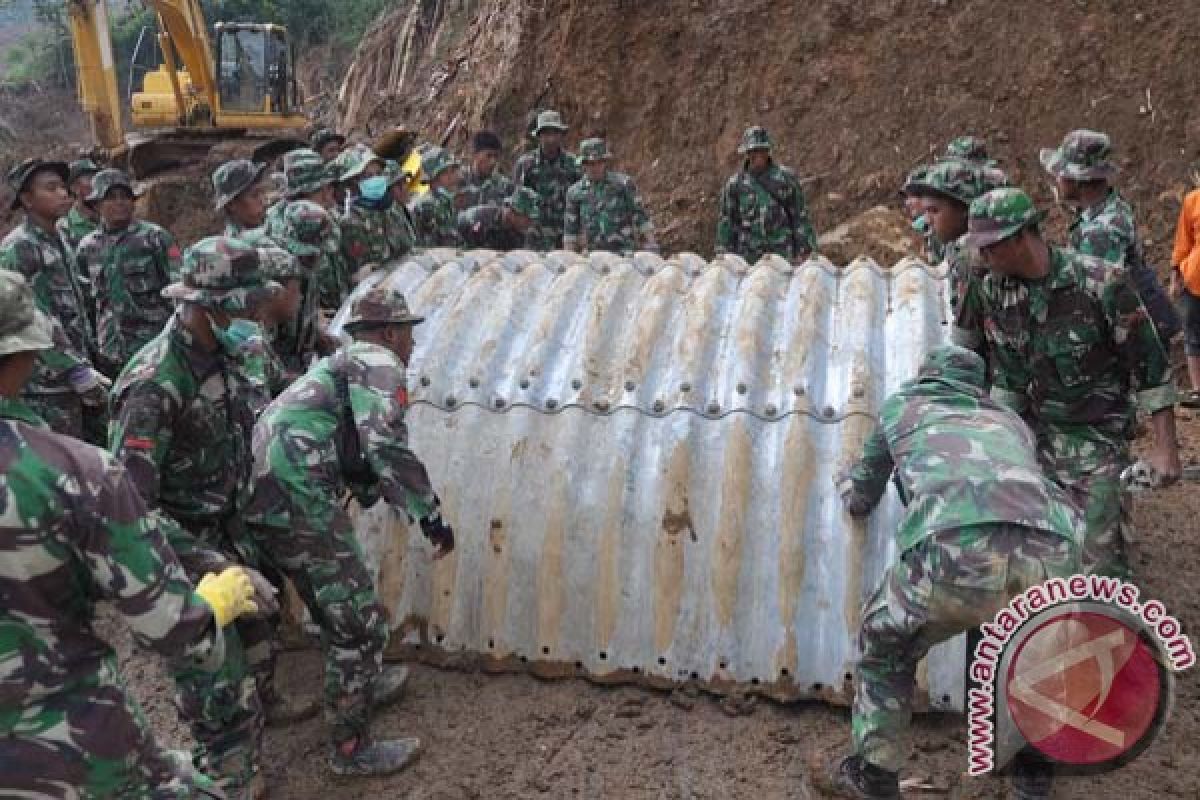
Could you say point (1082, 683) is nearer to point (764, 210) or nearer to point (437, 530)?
point (437, 530)

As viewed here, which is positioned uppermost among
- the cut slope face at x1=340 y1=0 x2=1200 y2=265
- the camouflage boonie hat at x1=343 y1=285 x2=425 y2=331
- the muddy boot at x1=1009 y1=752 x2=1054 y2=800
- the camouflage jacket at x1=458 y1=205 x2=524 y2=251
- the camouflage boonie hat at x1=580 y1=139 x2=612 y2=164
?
the cut slope face at x1=340 y1=0 x2=1200 y2=265

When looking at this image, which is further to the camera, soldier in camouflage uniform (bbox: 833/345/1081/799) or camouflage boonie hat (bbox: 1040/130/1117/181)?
camouflage boonie hat (bbox: 1040/130/1117/181)

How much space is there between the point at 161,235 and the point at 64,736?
4.94 m

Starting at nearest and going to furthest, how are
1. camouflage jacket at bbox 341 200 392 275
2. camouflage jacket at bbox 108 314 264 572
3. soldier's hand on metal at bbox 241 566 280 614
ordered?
soldier's hand on metal at bbox 241 566 280 614, camouflage jacket at bbox 108 314 264 572, camouflage jacket at bbox 341 200 392 275

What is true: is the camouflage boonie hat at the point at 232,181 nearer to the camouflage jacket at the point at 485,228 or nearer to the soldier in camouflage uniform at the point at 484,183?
the camouflage jacket at the point at 485,228

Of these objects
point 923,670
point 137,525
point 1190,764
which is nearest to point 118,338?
point 137,525

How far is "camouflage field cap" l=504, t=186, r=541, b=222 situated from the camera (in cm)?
883

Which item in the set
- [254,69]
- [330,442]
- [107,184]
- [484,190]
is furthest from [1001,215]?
[254,69]

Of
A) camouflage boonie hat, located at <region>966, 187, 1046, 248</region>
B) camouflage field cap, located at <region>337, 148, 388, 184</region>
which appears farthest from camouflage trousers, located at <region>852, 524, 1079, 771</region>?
camouflage field cap, located at <region>337, 148, 388, 184</region>

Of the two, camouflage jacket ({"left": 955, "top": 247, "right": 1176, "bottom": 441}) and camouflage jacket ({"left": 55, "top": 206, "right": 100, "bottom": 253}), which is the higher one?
camouflage jacket ({"left": 55, "top": 206, "right": 100, "bottom": 253})

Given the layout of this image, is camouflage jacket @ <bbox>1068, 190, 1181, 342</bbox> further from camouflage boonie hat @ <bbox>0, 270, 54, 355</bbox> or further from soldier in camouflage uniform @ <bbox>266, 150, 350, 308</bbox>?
camouflage boonie hat @ <bbox>0, 270, 54, 355</bbox>

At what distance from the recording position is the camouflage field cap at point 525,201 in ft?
29.0

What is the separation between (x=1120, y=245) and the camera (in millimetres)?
4539

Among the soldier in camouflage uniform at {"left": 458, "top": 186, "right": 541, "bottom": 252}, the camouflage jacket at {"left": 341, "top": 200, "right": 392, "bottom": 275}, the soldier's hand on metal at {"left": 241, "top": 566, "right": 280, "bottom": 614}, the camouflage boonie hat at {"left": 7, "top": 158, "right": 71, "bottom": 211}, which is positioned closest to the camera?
the soldier's hand on metal at {"left": 241, "top": 566, "right": 280, "bottom": 614}
